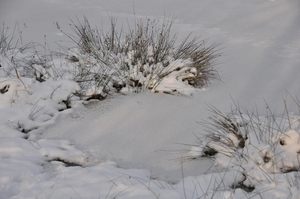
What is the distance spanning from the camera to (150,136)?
279 centimetres

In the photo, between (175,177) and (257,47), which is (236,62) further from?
(175,177)

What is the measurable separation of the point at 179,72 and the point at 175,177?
1298 mm

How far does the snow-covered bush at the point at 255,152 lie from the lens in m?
2.19

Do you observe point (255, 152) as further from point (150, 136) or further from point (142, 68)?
point (142, 68)

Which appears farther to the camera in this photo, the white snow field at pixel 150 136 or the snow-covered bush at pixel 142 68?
the snow-covered bush at pixel 142 68

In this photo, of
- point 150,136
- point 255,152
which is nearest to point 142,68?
point 150,136

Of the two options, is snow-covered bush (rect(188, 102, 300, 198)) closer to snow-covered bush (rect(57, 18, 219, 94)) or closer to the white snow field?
the white snow field

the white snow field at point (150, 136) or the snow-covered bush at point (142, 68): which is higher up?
the snow-covered bush at point (142, 68)

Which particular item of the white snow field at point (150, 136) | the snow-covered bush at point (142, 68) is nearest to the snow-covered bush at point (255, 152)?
the white snow field at point (150, 136)

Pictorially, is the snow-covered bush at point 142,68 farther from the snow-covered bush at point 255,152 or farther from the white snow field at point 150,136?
the snow-covered bush at point 255,152

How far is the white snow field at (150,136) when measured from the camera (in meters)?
2.13

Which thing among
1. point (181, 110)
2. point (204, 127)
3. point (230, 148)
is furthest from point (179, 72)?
point (230, 148)

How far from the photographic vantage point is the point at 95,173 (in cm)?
227

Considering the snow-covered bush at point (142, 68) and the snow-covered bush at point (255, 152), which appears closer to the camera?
the snow-covered bush at point (255, 152)
